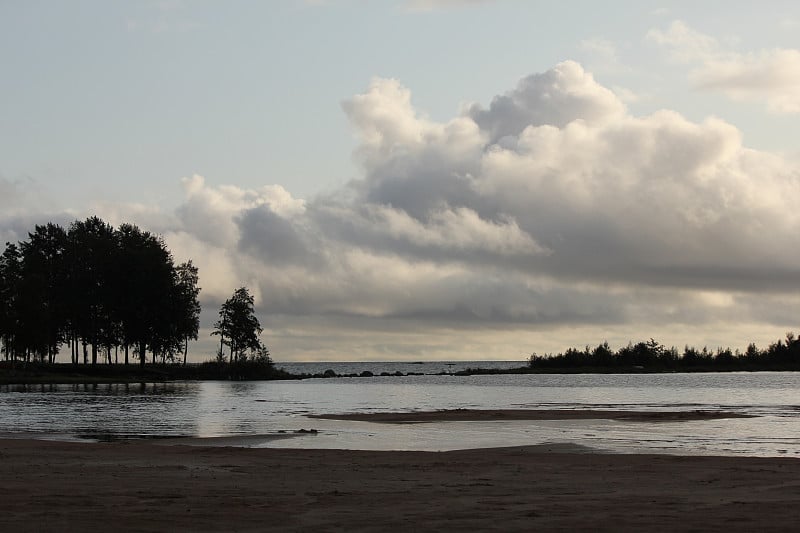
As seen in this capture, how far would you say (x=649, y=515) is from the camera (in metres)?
17.5

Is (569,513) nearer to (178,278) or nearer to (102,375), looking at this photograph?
(102,375)

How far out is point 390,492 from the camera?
21.2 m

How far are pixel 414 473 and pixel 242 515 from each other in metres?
8.83

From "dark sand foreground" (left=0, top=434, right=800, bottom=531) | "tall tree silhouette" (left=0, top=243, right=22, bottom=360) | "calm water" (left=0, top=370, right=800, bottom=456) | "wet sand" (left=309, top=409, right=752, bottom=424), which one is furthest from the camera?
"tall tree silhouette" (left=0, top=243, right=22, bottom=360)

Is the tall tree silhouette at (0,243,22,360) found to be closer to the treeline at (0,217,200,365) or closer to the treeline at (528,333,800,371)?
the treeline at (0,217,200,365)

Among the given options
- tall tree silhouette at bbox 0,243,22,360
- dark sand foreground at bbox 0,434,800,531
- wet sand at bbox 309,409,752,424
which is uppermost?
tall tree silhouette at bbox 0,243,22,360

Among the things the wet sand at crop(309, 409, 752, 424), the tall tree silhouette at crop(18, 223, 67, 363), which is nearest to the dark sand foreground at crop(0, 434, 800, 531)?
the wet sand at crop(309, 409, 752, 424)

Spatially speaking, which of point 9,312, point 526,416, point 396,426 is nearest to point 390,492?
point 396,426

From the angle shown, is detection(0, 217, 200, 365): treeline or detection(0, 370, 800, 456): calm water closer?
detection(0, 370, 800, 456): calm water

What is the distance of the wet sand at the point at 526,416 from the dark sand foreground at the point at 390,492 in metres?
22.2

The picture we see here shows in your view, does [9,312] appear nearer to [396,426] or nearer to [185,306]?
[185,306]

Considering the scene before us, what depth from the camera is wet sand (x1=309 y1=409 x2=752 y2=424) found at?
53.8 m

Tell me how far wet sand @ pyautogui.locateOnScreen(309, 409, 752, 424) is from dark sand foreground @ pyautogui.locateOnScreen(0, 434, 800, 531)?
73.0ft

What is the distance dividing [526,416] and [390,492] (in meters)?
36.4
